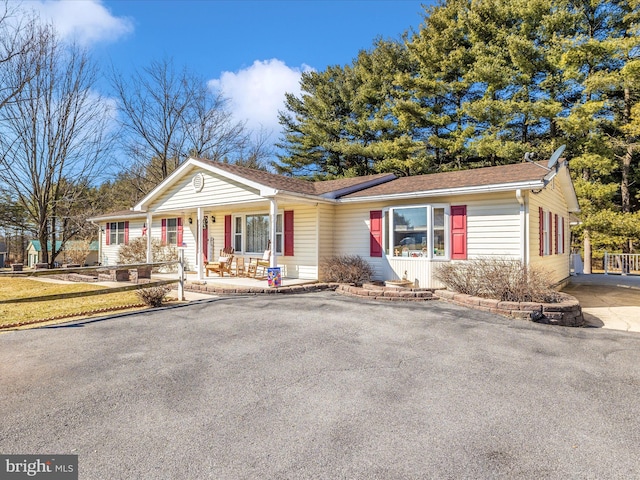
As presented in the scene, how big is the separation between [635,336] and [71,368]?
26.7 ft

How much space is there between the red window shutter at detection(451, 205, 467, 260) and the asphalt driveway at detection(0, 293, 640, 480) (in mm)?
3809

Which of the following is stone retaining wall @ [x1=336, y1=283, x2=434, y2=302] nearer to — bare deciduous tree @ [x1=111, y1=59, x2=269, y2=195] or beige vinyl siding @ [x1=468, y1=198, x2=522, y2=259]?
beige vinyl siding @ [x1=468, y1=198, x2=522, y2=259]

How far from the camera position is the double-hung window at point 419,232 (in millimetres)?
9875

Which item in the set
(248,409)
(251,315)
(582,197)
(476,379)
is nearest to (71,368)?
(248,409)

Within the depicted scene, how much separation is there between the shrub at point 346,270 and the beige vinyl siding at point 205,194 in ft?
9.79

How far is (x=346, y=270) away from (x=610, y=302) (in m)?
6.89

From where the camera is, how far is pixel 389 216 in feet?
35.2

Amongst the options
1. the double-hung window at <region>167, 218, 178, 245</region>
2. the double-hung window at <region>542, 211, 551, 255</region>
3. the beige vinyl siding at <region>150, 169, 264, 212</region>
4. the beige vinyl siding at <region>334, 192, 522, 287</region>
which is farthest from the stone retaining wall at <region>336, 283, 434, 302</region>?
the double-hung window at <region>167, 218, 178, 245</region>

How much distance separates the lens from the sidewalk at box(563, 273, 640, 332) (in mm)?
7066

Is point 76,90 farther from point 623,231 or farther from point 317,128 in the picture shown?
point 623,231

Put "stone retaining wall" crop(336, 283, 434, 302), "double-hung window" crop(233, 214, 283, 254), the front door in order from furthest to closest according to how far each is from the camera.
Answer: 1. the front door
2. "double-hung window" crop(233, 214, 283, 254)
3. "stone retaining wall" crop(336, 283, 434, 302)

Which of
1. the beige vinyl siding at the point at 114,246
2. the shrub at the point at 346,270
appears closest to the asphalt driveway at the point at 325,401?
the shrub at the point at 346,270

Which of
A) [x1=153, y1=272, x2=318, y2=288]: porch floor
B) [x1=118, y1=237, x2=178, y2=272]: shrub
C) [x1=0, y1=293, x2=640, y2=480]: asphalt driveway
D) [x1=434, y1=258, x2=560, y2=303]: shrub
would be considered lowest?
[x1=0, y1=293, x2=640, y2=480]: asphalt driveway

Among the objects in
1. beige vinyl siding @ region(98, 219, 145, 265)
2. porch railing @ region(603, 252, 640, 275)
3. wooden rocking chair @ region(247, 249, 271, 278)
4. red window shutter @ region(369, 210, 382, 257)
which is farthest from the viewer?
beige vinyl siding @ region(98, 219, 145, 265)
